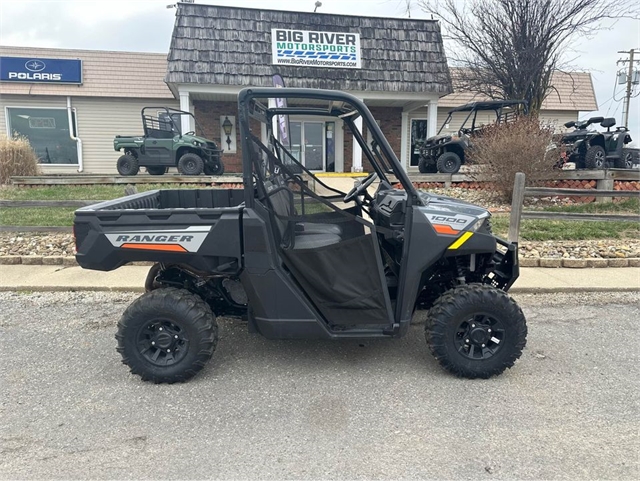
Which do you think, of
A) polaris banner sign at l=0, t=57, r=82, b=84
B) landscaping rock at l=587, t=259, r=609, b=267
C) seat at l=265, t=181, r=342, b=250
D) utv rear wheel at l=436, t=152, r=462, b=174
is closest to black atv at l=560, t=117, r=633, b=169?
utv rear wheel at l=436, t=152, r=462, b=174

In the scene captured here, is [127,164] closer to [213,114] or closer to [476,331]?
[213,114]

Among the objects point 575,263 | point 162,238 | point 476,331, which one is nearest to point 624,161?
point 575,263

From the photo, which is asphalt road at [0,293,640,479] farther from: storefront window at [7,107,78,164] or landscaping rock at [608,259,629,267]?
storefront window at [7,107,78,164]

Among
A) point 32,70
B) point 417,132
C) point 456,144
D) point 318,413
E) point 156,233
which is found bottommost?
point 318,413

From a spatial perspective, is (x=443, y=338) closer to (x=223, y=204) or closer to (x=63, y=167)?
(x=223, y=204)

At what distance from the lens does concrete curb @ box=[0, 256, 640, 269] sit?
238 inches

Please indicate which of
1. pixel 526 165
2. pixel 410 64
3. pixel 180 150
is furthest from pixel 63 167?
pixel 526 165

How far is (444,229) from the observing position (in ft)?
10.2

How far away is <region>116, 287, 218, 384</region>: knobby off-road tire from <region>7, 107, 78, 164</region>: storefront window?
1620 centimetres

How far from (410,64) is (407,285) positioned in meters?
13.2

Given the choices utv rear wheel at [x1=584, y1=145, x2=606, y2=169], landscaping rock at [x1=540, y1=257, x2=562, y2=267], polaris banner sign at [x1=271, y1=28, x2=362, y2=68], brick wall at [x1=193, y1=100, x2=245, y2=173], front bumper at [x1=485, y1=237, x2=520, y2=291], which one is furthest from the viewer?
brick wall at [x1=193, y1=100, x2=245, y2=173]

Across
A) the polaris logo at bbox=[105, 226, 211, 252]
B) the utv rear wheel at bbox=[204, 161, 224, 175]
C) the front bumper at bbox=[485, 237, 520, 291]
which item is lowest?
the front bumper at bbox=[485, 237, 520, 291]

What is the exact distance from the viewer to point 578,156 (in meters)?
11.6

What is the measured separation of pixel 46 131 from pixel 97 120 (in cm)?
197
